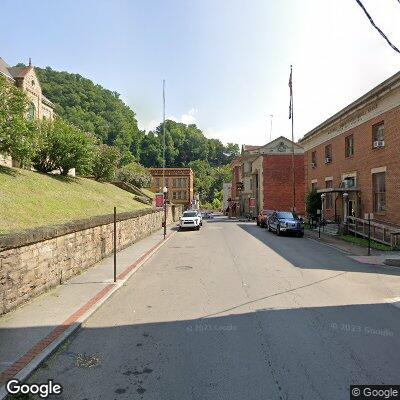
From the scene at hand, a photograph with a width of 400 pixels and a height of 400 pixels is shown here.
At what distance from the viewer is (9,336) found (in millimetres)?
6211

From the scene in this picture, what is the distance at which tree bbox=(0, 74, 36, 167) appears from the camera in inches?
841

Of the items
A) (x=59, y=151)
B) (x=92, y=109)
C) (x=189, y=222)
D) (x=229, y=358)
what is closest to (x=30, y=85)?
(x=59, y=151)

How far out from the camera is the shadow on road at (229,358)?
4.68 meters

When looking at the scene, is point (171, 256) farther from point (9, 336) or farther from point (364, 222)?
point (364, 222)

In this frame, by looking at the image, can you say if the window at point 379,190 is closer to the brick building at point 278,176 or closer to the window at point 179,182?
the brick building at point 278,176

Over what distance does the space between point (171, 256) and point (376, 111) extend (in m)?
15.6

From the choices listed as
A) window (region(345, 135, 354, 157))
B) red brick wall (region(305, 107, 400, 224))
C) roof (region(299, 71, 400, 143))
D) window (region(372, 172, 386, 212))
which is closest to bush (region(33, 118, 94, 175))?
roof (region(299, 71, 400, 143))

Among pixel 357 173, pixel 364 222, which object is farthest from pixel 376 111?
pixel 364 222

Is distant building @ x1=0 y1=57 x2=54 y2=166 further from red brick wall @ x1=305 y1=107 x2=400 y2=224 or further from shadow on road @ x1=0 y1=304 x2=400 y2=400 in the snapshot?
shadow on road @ x1=0 y1=304 x2=400 y2=400

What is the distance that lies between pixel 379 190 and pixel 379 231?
9.91 ft

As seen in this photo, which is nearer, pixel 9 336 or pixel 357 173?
pixel 9 336

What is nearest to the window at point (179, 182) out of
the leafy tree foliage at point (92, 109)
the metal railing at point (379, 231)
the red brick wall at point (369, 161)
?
the leafy tree foliage at point (92, 109)

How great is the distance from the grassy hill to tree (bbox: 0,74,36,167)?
1.63 meters

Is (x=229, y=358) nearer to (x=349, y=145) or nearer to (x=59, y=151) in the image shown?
(x=349, y=145)
